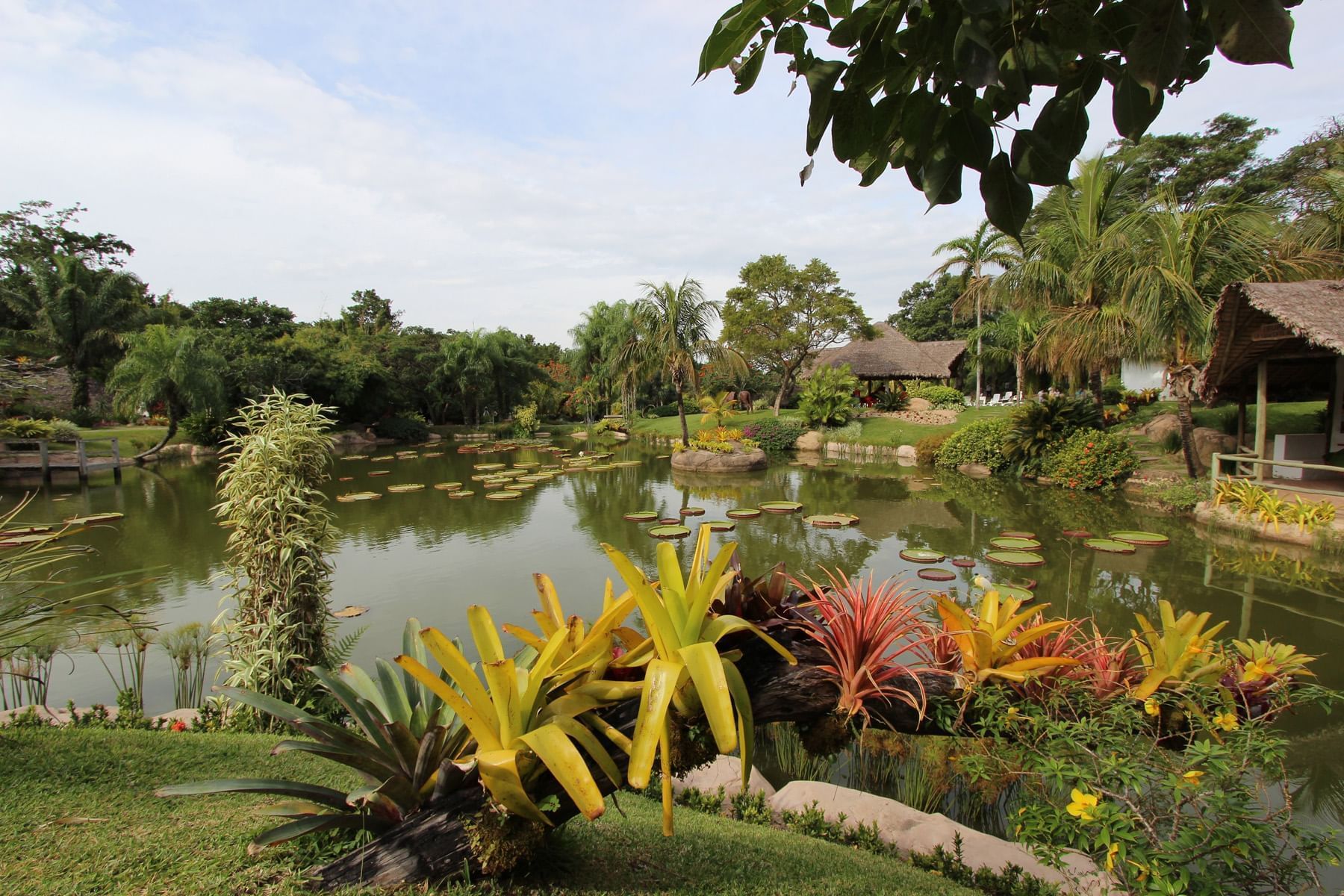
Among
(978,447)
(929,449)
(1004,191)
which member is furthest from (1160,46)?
(929,449)

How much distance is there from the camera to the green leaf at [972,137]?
1127 mm

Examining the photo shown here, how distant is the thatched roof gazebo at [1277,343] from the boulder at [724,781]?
31.2 ft

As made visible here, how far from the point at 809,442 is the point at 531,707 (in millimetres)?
21341

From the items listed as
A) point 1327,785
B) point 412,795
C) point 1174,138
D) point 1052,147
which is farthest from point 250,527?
point 1174,138

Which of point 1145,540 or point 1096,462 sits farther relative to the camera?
point 1096,462

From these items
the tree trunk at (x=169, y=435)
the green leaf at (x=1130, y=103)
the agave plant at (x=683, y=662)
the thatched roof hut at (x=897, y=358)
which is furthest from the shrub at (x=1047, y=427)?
the tree trunk at (x=169, y=435)

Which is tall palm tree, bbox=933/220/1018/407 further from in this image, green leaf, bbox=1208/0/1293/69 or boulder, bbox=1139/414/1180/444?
green leaf, bbox=1208/0/1293/69

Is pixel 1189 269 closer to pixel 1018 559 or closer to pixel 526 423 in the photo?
pixel 1018 559

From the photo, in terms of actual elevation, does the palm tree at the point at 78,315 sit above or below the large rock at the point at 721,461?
above

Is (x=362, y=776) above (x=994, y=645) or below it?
below

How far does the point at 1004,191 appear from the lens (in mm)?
1131

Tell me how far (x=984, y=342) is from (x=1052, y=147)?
35598mm

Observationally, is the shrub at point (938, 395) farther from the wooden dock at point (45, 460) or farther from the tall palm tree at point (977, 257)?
the wooden dock at point (45, 460)

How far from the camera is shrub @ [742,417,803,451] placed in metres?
22.5
